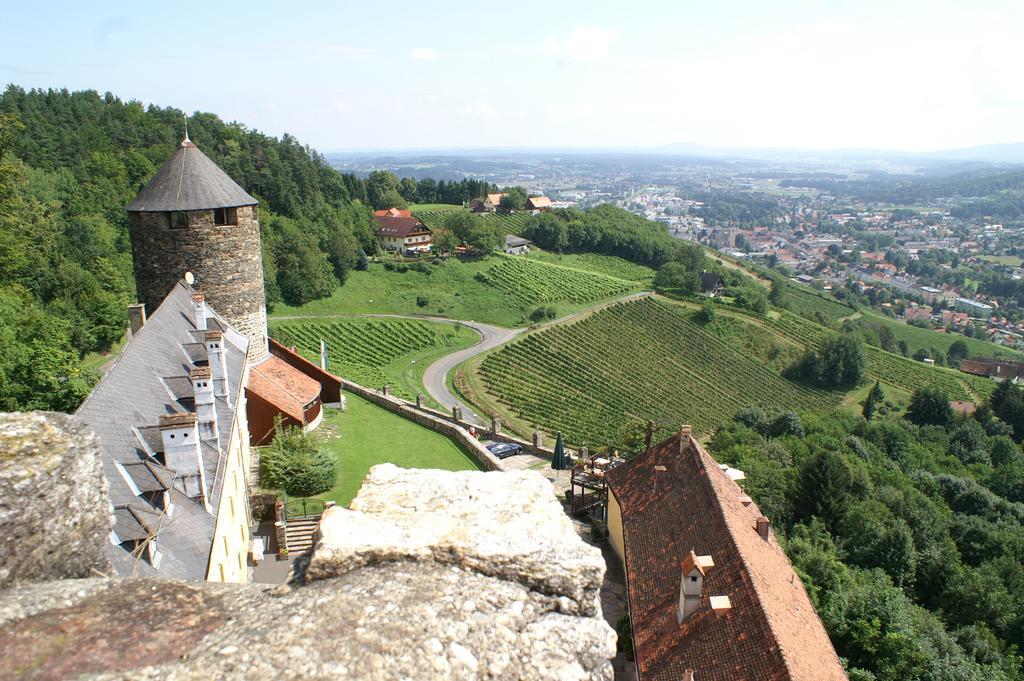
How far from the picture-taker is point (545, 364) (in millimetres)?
62375

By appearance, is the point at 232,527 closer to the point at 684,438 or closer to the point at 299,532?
the point at 299,532

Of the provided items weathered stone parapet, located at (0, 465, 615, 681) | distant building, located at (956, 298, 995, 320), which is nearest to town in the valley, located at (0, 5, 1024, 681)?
weathered stone parapet, located at (0, 465, 615, 681)

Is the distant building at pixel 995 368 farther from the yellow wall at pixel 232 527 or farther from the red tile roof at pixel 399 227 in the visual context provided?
the yellow wall at pixel 232 527

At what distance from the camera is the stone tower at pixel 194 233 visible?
21.2 metres

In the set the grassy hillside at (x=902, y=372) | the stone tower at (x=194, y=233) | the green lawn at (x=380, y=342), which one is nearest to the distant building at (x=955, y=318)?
the grassy hillside at (x=902, y=372)

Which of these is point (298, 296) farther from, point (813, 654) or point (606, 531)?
point (813, 654)

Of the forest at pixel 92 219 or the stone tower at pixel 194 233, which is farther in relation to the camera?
the forest at pixel 92 219

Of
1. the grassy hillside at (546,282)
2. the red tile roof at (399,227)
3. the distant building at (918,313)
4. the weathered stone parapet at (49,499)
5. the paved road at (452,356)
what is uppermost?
the weathered stone parapet at (49,499)

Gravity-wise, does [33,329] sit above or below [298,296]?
above

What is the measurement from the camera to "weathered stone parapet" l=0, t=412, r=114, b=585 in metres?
4.29

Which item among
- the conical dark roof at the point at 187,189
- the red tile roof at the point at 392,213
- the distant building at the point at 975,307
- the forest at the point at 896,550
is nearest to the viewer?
the forest at the point at 896,550

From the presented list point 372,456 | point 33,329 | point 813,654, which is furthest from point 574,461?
point 33,329

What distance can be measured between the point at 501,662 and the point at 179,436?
8.89 m

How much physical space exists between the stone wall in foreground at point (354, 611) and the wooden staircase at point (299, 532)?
13138 millimetres
